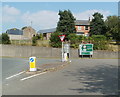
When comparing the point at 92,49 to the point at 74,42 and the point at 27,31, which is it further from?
the point at 27,31

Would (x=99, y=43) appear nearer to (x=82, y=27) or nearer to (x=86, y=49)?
(x=86, y=49)

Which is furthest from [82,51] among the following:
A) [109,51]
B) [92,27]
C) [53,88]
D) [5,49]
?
[53,88]

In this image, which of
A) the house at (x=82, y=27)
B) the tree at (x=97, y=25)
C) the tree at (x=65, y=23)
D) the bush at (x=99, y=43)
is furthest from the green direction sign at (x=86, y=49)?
the house at (x=82, y=27)

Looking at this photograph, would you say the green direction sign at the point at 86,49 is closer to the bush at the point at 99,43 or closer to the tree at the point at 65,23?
the bush at the point at 99,43

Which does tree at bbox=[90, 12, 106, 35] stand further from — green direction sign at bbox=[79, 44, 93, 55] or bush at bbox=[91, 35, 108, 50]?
green direction sign at bbox=[79, 44, 93, 55]

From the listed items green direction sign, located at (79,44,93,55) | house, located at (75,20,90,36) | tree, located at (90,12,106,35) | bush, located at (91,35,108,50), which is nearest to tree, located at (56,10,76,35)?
tree, located at (90,12,106,35)

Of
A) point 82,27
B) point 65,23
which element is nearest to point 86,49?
point 65,23

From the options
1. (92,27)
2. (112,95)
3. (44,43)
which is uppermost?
(92,27)

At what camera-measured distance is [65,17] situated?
43062 mm

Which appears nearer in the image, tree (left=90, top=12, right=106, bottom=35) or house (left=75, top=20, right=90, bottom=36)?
tree (left=90, top=12, right=106, bottom=35)

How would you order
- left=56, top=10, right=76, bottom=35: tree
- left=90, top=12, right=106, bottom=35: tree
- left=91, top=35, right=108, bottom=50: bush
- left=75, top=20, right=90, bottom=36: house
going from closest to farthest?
left=91, top=35, right=108, bottom=50: bush < left=56, top=10, right=76, bottom=35: tree < left=90, top=12, right=106, bottom=35: tree < left=75, top=20, right=90, bottom=36: house

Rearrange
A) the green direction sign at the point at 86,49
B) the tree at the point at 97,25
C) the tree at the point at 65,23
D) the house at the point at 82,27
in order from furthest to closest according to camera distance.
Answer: the house at the point at 82,27, the tree at the point at 97,25, the tree at the point at 65,23, the green direction sign at the point at 86,49

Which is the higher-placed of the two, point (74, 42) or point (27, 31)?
point (27, 31)

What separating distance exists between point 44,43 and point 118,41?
45.9 ft
